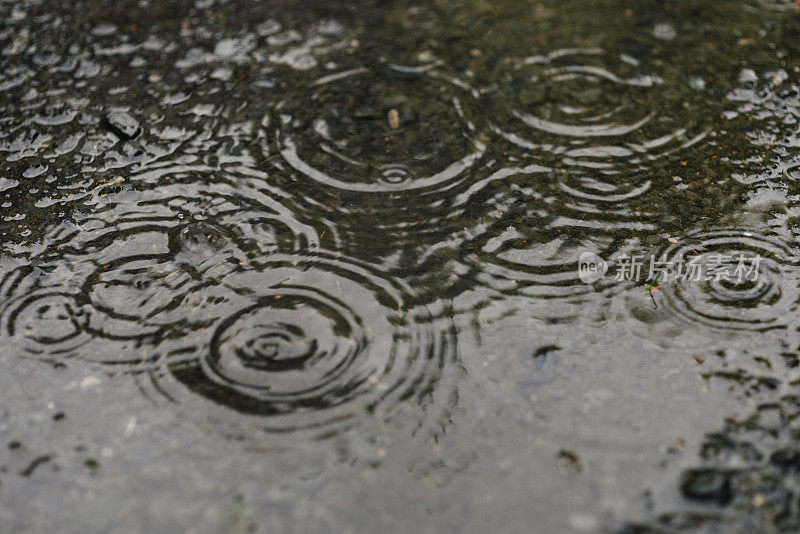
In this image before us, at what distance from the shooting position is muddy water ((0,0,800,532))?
7.82ft

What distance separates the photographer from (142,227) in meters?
3.36

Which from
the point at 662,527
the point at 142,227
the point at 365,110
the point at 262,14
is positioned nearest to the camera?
the point at 662,527

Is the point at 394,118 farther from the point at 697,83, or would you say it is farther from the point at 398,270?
the point at 697,83

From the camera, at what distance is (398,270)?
311 centimetres

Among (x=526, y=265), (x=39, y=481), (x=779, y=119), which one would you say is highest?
(x=779, y=119)

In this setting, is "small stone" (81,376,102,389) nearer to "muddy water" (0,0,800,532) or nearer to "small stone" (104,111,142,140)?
"muddy water" (0,0,800,532)

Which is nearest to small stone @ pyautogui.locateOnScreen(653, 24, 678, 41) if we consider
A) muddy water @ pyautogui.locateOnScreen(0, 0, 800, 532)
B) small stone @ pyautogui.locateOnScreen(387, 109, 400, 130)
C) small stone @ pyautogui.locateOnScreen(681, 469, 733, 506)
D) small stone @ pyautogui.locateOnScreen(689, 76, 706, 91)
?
muddy water @ pyautogui.locateOnScreen(0, 0, 800, 532)

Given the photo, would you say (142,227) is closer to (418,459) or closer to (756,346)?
(418,459)

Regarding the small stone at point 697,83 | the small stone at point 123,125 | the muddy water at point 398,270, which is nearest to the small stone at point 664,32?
the muddy water at point 398,270

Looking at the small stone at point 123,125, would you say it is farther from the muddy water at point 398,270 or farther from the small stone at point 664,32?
the small stone at point 664,32

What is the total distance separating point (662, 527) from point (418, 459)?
857mm

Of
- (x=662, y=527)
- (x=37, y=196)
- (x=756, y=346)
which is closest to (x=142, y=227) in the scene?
(x=37, y=196)

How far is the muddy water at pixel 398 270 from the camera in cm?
238

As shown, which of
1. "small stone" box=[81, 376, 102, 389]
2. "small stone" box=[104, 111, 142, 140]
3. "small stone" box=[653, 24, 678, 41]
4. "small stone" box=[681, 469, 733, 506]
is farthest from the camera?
"small stone" box=[653, 24, 678, 41]
